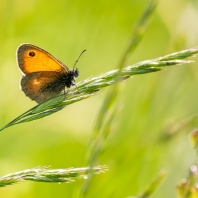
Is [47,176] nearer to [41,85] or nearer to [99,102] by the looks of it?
[41,85]

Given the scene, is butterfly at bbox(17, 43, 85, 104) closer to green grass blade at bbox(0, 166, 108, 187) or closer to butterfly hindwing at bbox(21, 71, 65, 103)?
butterfly hindwing at bbox(21, 71, 65, 103)

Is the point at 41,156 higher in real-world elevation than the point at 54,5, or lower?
lower

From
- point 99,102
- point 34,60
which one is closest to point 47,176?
point 34,60

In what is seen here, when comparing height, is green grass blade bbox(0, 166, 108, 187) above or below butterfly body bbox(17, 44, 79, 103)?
below

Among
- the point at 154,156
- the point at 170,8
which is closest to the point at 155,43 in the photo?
the point at 170,8

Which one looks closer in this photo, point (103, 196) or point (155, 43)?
point (103, 196)

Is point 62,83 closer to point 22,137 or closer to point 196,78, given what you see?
point 22,137

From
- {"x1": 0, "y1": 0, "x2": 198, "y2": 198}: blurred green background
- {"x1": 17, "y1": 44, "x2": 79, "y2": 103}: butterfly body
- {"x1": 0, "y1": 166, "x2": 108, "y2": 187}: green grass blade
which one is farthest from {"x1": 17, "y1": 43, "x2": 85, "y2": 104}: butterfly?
{"x1": 0, "y1": 166, "x2": 108, "y2": 187}: green grass blade

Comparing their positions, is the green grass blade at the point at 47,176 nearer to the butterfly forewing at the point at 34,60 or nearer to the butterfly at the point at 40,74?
the butterfly at the point at 40,74
